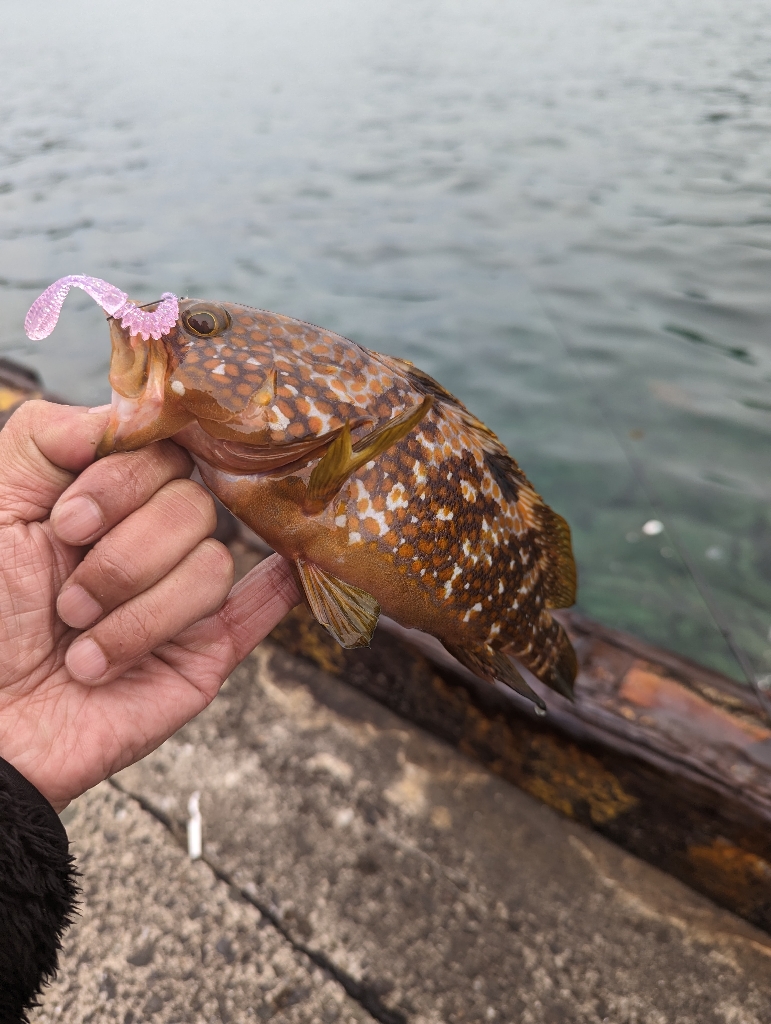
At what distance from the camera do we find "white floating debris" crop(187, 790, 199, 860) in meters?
3.20

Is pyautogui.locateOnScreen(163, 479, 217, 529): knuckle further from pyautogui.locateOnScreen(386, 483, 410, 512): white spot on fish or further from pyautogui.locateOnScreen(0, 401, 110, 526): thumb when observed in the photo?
pyautogui.locateOnScreen(386, 483, 410, 512): white spot on fish

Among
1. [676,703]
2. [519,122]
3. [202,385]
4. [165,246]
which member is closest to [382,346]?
[165,246]

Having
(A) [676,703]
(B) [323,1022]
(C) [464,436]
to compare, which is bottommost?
(B) [323,1022]

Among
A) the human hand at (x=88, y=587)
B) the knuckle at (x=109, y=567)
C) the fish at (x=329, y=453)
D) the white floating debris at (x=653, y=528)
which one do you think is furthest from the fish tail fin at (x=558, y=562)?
the white floating debris at (x=653, y=528)

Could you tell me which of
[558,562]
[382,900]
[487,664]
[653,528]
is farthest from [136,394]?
[653,528]

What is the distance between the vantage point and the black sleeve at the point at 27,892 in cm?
174

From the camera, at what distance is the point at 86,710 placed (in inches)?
86.8

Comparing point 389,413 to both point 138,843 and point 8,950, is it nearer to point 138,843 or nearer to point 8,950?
point 8,950

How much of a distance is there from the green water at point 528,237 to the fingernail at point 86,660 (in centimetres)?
304

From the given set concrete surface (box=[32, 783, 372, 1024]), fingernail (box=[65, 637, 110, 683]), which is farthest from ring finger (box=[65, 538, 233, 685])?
A: concrete surface (box=[32, 783, 372, 1024])

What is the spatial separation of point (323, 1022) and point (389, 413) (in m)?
2.27

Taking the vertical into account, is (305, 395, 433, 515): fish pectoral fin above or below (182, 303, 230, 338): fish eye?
below

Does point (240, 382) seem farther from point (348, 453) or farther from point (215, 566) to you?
point (215, 566)

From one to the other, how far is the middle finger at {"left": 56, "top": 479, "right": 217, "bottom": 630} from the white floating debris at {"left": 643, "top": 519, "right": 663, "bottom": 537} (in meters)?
4.69
